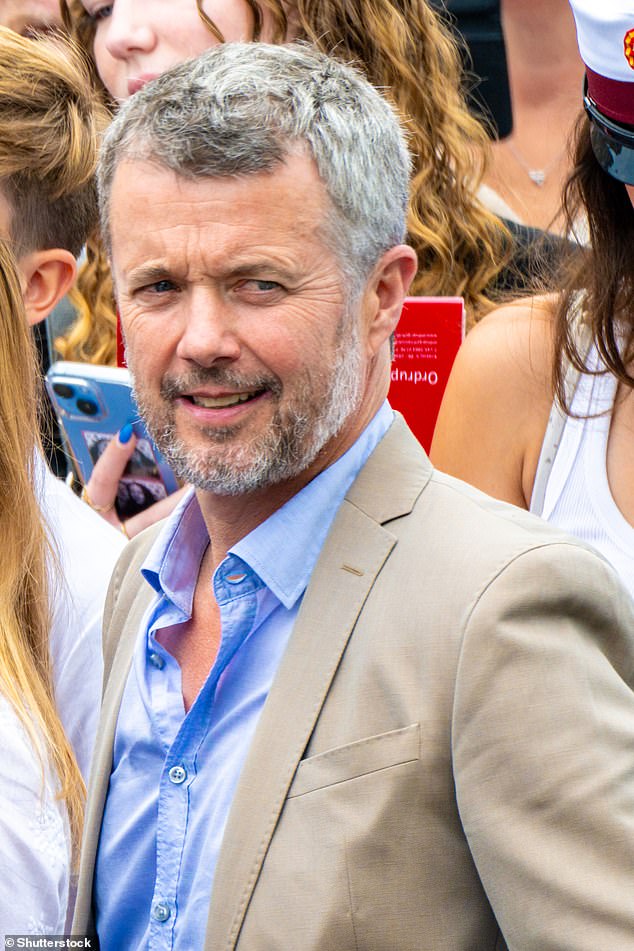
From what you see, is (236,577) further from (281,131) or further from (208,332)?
(281,131)

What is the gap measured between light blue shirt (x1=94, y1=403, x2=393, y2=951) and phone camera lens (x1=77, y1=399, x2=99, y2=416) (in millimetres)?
1087

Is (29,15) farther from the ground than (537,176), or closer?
farther from the ground

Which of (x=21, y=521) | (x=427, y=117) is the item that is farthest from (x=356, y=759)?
(x=427, y=117)

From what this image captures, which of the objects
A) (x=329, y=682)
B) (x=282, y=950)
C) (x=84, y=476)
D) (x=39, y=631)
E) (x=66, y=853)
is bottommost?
(x=84, y=476)

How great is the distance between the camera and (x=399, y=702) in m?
1.51

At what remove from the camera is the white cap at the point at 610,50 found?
200cm

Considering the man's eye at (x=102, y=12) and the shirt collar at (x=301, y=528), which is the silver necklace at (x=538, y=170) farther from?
the shirt collar at (x=301, y=528)

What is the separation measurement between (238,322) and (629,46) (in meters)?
0.79

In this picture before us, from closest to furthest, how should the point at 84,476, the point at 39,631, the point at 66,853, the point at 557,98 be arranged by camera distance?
the point at 66,853 < the point at 39,631 < the point at 84,476 < the point at 557,98

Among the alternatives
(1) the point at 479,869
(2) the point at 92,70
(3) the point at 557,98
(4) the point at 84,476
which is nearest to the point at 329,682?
(1) the point at 479,869

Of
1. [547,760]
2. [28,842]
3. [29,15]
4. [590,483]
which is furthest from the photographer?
[29,15]

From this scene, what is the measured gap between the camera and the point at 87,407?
113 inches

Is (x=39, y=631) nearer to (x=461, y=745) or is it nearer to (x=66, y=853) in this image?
(x=66, y=853)

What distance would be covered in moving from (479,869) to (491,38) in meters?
3.12
